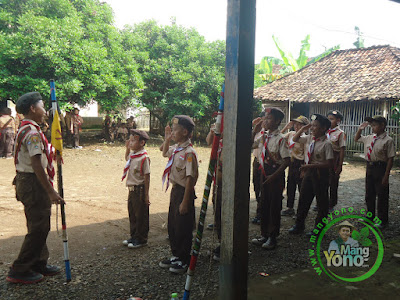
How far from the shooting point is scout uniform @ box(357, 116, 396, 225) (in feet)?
17.6

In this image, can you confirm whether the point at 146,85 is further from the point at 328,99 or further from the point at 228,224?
the point at 228,224

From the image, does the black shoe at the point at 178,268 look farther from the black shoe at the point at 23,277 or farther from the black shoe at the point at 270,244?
the black shoe at the point at 23,277

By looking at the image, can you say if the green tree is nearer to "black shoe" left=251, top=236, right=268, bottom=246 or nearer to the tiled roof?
the tiled roof

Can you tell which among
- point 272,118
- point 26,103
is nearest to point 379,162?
point 272,118

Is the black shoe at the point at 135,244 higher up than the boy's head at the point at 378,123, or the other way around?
the boy's head at the point at 378,123

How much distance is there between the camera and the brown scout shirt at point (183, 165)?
3.87 meters

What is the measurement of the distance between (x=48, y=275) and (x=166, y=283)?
128 cm

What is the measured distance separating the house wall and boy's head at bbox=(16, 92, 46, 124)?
13.3 metres

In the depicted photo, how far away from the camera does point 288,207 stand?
6.53 m

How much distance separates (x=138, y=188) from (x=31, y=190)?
1.38 metres

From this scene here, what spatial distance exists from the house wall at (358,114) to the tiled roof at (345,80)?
0.56m

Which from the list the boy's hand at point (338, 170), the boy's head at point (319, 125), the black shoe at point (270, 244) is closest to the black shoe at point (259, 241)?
the black shoe at point (270, 244)

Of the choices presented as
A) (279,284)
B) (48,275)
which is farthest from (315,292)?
(48,275)

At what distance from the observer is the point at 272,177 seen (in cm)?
459
